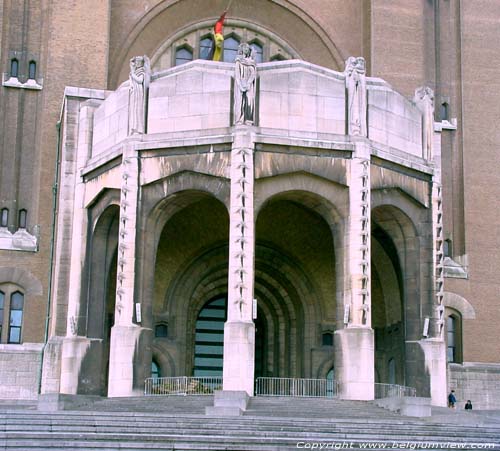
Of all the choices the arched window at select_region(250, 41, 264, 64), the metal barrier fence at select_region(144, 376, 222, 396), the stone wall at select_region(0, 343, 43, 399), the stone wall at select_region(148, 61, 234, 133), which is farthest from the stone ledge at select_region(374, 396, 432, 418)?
the arched window at select_region(250, 41, 264, 64)

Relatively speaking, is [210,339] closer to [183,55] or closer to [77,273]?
[77,273]

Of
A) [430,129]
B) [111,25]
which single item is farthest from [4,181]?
[430,129]

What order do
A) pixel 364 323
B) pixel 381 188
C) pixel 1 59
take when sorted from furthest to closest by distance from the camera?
pixel 1 59, pixel 381 188, pixel 364 323

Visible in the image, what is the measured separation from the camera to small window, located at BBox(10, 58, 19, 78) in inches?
1398

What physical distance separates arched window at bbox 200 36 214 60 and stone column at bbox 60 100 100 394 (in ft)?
24.0

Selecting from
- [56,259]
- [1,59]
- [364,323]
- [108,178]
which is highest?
[1,59]

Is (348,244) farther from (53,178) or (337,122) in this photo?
(53,178)

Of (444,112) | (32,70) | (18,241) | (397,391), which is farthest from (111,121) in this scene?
(444,112)

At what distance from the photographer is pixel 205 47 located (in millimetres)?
38844

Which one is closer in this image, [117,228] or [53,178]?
[117,228]

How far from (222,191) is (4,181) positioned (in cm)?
943

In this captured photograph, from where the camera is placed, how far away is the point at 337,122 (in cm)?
2981

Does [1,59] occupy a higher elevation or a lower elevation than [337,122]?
higher

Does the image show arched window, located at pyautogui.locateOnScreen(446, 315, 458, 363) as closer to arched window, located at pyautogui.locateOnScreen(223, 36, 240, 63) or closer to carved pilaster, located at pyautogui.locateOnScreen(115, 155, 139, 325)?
arched window, located at pyautogui.locateOnScreen(223, 36, 240, 63)
